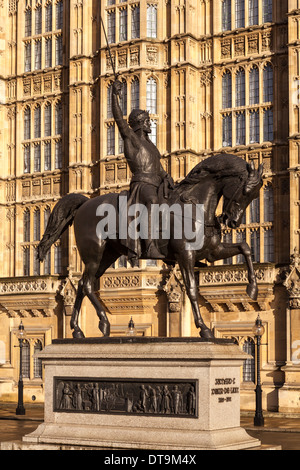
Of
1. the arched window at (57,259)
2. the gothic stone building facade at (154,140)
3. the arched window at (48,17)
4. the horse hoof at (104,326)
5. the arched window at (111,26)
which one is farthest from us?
the arched window at (48,17)

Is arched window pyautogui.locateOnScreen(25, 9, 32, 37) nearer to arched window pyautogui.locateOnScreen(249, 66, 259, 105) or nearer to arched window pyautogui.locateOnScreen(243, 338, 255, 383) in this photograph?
Result: arched window pyautogui.locateOnScreen(249, 66, 259, 105)

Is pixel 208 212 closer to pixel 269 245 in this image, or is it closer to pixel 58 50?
pixel 269 245

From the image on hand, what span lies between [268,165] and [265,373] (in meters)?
9.06

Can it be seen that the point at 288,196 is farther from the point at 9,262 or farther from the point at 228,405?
the point at 228,405

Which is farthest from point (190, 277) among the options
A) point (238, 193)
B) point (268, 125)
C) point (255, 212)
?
point (268, 125)

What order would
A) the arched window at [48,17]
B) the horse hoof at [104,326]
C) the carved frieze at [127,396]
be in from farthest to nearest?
the arched window at [48,17] < the horse hoof at [104,326] < the carved frieze at [127,396]

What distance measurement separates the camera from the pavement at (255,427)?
23.9 m

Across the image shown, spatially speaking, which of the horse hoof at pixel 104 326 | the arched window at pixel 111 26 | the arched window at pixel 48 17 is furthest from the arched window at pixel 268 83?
the horse hoof at pixel 104 326

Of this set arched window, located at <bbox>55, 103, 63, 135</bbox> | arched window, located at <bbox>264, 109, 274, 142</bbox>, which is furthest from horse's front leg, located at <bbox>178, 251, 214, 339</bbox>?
arched window, located at <bbox>55, 103, 63, 135</bbox>

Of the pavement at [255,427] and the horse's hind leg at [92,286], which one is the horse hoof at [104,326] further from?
the pavement at [255,427]

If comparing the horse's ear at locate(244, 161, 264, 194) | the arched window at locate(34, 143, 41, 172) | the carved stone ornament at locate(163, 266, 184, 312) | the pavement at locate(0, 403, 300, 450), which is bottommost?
the pavement at locate(0, 403, 300, 450)

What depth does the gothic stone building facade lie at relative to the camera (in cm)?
3878

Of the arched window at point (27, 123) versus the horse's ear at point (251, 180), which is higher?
the arched window at point (27, 123)

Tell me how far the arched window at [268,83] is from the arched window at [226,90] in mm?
1882
